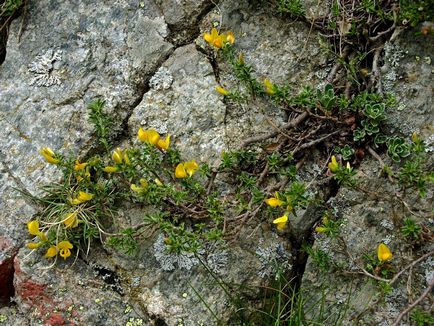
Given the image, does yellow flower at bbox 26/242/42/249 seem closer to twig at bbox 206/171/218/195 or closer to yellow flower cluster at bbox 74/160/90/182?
yellow flower cluster at bbox 74/160/90/182

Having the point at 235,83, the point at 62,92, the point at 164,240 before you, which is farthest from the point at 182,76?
the point at 164,240

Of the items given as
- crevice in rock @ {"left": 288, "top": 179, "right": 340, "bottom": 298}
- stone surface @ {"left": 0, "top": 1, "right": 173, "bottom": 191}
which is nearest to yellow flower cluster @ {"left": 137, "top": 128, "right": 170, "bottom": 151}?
stone surface @ {"left": 0, "top": 1, "right": 173, "bottom": 191}

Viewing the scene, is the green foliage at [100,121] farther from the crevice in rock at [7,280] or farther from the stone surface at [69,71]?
the crevice in rock at [7,280]

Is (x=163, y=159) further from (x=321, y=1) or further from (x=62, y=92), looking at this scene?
(x=321, y=1)

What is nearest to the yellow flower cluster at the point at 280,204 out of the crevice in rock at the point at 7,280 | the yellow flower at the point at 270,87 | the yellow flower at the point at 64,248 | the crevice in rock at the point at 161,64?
the yellow flower at the point at 270,87

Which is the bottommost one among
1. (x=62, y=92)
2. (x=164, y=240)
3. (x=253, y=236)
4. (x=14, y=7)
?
(x=253, y=236)

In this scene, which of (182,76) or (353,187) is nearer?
(353,187)

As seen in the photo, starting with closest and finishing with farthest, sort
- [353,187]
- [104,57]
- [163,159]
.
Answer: [353,187] → [163,159] → [104,57]
